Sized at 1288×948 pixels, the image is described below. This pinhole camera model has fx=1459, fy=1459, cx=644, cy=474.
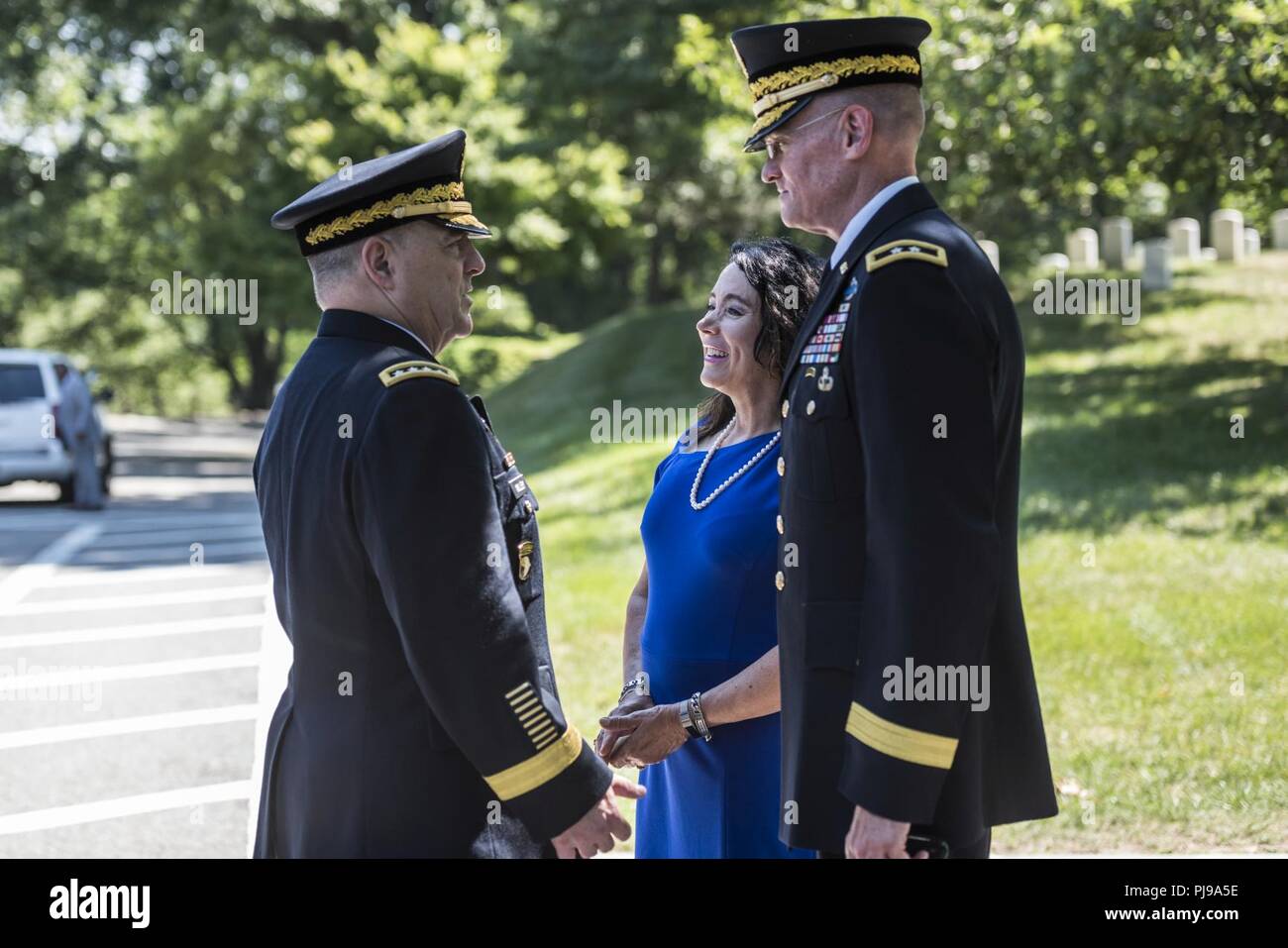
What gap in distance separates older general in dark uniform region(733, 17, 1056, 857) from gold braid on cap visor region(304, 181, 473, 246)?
0.62 meters

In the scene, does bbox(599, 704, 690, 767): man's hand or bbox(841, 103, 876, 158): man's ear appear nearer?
bbox(841, 103, 876, 158): man's ear

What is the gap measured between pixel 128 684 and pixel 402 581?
22.8 feet

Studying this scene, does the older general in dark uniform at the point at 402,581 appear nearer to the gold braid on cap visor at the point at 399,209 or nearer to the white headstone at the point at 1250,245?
the gold braid on cap visor at the point at 399,209

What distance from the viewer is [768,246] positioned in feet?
12.2

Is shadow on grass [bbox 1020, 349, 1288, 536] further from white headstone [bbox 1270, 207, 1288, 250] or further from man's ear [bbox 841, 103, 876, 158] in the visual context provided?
white headstone [bbox 1270, 207, 1288, 250]

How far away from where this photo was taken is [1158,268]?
2392 centimetres

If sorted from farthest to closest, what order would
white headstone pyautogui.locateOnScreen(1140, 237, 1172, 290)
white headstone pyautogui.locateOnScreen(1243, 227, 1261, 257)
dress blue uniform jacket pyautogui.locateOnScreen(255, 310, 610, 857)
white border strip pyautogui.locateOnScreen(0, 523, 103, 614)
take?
white headstone pyautogui.locateOnScreen(1243, 227, 1261, 257) < white headstone pyautogui.locateOnScreen(1140, 237, 1172, 290) < white border strip pyautogui.locateOnScreen(0, 523, 103, 614) < dress blue uniform jacket pyautogui.locateOnScreen(255, 310, 610, 857)

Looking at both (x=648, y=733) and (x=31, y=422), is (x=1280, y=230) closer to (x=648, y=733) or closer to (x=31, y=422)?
(x=31, y=422)

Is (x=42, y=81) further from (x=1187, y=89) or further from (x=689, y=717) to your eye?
(x=689, y=717)

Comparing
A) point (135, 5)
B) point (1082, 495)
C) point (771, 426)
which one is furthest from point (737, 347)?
point (135, 5)

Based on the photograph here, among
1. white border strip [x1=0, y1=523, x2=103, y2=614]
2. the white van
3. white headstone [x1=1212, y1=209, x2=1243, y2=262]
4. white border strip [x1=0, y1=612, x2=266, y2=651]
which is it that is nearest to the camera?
white border strip [x1=0, y1=612, x2=266, y2=651]

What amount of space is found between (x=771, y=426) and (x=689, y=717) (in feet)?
2.51

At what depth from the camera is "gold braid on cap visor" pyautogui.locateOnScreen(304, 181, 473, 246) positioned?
2.91 m

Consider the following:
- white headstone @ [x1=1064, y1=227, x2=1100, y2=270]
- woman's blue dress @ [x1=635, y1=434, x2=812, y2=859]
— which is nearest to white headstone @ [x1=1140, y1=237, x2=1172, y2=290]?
white headstone @ [x1=1064, y1=227, x2=1100, y2=270]
